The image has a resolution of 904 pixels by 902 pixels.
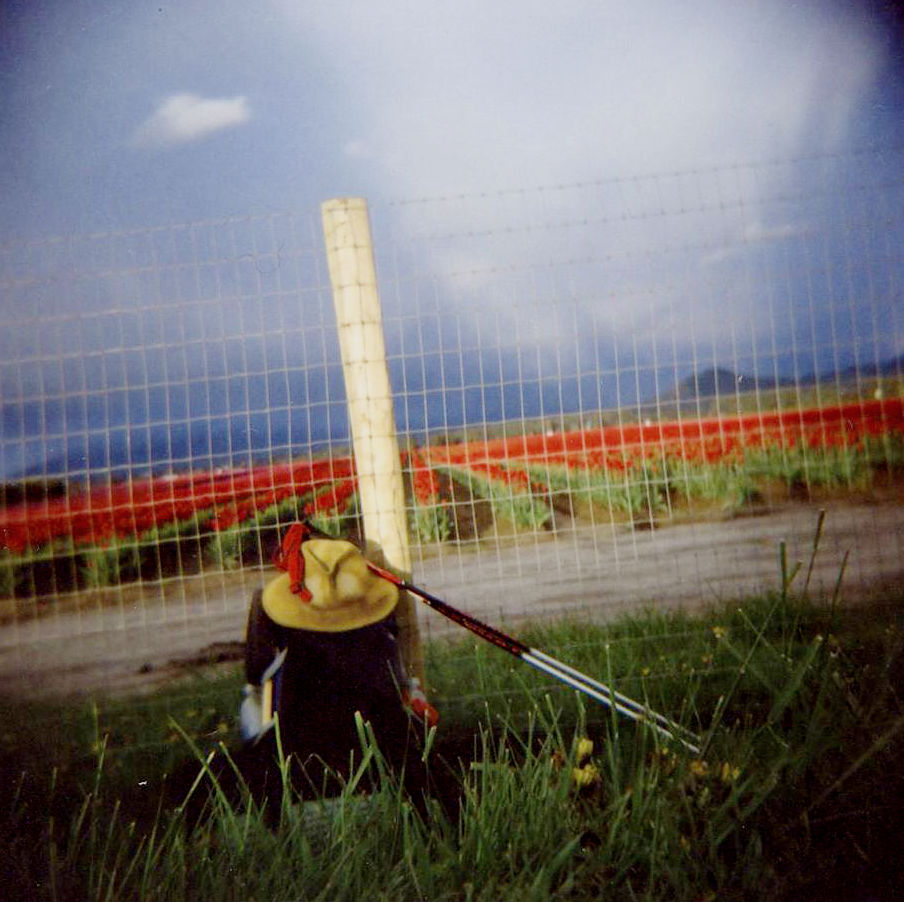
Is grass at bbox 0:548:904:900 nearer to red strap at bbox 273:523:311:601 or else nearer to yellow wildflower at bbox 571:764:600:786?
yellow wildflower at bbox 571:764:600:786

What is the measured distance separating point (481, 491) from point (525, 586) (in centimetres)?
34

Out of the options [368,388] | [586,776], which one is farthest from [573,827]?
[368,388]

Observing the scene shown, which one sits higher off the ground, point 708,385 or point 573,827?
point 708,385

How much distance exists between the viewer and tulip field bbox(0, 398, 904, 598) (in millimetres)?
2512

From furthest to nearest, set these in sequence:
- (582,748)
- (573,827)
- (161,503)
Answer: (161,503) < (582,748) < (573,827)

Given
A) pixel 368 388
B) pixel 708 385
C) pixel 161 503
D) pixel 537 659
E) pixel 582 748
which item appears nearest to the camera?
pixel 582 748

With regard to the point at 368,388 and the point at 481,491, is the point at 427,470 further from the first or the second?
the point at 368,388

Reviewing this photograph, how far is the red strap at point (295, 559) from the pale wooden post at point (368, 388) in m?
0.24

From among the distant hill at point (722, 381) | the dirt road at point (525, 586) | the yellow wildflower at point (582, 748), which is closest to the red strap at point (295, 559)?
the dirt road at point (525, 586)

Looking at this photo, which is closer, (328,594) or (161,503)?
(328,594)

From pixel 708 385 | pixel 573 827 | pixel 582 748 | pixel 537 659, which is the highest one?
pixel 708 385

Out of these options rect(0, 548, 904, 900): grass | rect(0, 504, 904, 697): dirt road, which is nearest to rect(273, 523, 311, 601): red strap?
rect(0, 504, 904, 697): dirt road

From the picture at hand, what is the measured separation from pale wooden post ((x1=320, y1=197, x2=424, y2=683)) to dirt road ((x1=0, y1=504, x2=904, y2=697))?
18 centimetres

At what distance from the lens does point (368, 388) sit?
2428 mm
